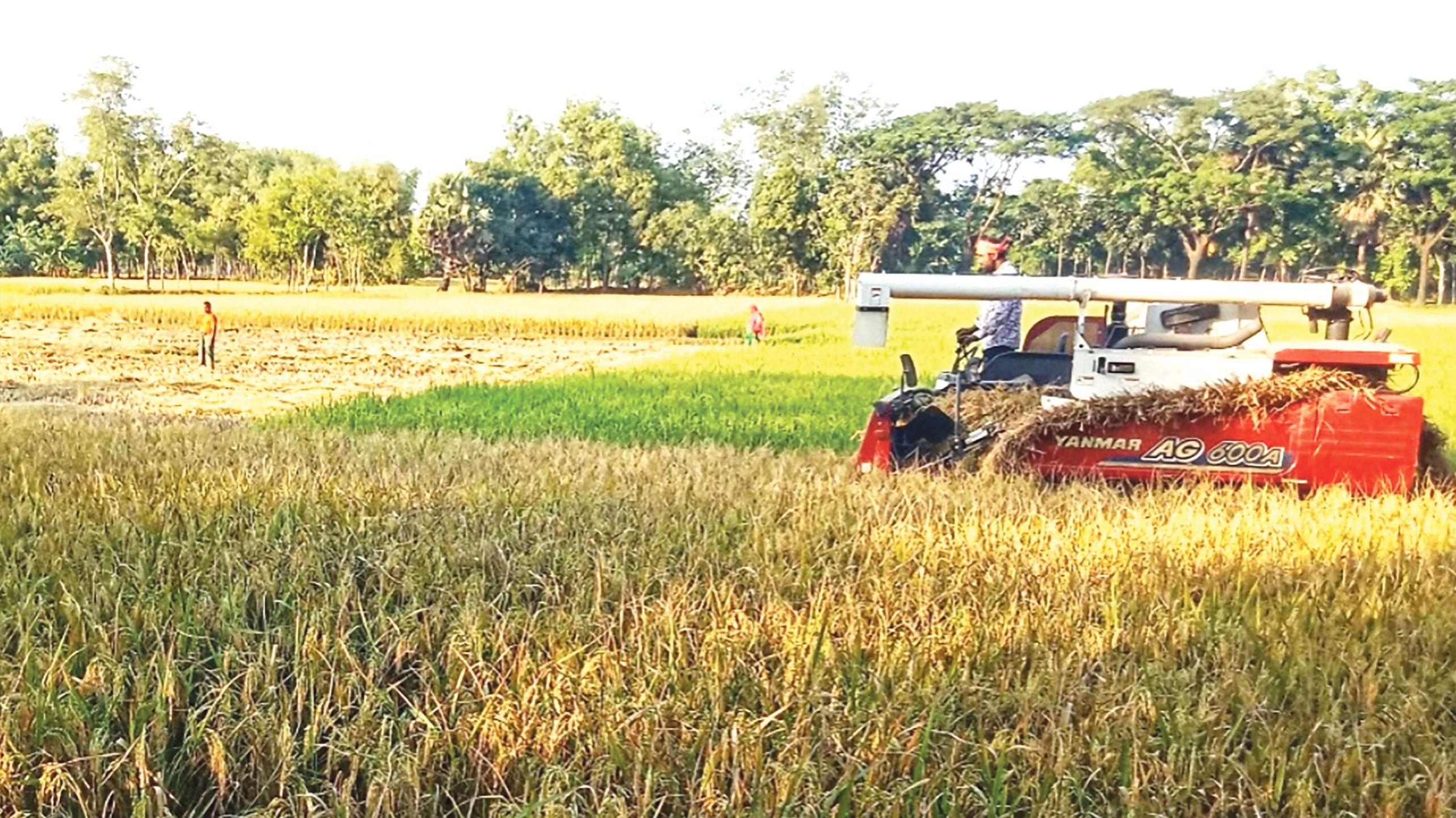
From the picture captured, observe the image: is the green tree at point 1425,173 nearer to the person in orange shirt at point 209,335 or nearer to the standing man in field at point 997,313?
the person in orange shirt at point 209,335

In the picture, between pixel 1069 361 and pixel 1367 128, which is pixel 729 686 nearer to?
pixel 1069 361

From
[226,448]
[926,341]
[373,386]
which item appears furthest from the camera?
[926,341]

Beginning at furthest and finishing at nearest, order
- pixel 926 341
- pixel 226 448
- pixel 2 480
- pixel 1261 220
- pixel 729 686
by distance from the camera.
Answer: pixel 1261 220 < pixel 926 341 < pixel 226 448 < pixel 2 480 < pixel 729 686

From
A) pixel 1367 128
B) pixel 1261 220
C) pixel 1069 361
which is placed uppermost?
pixel 1367 128

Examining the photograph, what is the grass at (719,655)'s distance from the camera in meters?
2.62

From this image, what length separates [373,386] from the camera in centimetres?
1812

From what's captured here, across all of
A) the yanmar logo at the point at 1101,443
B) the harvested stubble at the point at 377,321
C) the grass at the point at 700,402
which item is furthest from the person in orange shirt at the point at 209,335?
the yanmar logo at the point at 1101,443

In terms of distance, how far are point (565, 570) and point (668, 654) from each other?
3.03 feet

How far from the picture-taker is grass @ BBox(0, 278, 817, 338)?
35625 millimetres

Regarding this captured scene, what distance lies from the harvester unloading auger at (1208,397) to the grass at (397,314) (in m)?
29.1

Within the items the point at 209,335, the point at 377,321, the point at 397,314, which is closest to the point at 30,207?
the point at 397,314

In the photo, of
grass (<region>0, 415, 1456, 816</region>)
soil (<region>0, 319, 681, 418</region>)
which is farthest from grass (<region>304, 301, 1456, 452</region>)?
grass (<region>0, 415, 1456, 816</region>)

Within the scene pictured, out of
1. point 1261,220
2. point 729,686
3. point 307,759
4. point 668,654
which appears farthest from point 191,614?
point 1261,220

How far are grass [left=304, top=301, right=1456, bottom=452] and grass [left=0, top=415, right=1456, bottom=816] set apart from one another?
4.29 m
